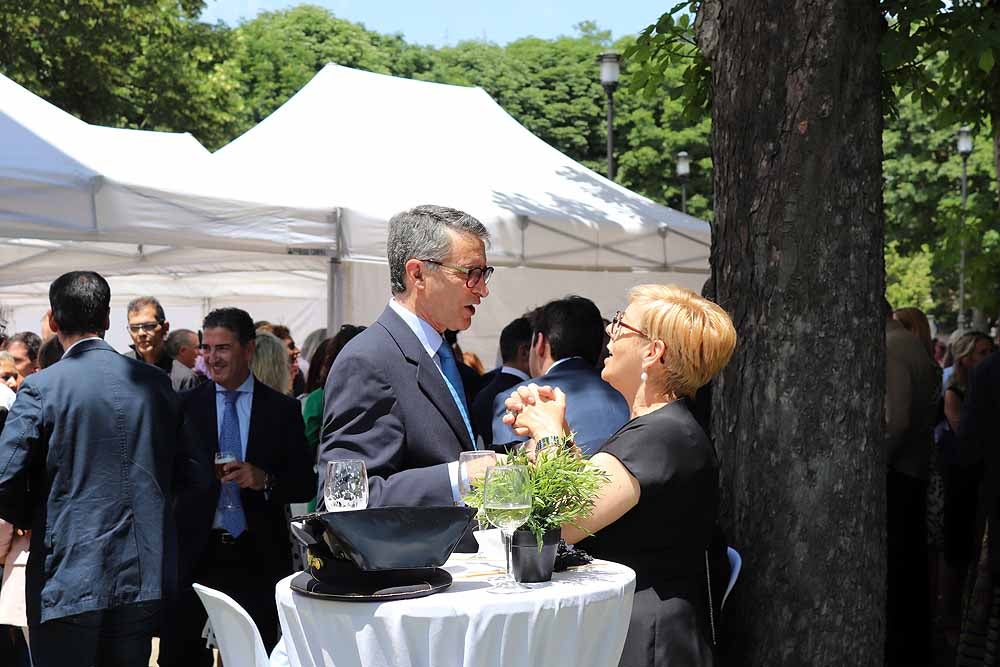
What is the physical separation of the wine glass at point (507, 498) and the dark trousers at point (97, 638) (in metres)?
2.26

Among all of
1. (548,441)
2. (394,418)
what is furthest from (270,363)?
(548,441)

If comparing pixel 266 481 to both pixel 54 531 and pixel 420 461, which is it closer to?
pixel 54 531

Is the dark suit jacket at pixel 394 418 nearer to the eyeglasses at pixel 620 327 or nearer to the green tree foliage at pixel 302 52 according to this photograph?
the eyeglasses at pixel 620 327

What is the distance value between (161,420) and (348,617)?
224 centimetres

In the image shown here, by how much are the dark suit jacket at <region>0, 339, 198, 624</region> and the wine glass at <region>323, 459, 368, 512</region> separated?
6.05ft

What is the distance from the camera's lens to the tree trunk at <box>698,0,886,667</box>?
4.36 metres

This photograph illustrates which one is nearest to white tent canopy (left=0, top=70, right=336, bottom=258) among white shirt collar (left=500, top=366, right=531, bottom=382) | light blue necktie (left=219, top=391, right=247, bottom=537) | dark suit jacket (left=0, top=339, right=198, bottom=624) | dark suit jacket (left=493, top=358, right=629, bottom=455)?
light blue necktie (left=219, top=391, right=247, bottom=537)

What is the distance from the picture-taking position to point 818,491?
439 centimetres

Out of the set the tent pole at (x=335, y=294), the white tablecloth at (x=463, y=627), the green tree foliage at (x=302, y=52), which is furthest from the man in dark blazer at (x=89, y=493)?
the green tree foliage at (x=302, y=52)

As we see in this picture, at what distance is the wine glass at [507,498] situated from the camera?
2.73 meters

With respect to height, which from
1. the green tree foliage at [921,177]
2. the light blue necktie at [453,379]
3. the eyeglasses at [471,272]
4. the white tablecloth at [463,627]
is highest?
the green tree foliage at [921,177]

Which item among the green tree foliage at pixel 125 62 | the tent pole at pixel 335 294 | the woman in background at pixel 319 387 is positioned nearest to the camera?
the woman in background at pixel 319 387

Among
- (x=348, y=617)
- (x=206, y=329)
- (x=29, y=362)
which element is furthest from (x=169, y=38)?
(x=348, y=617)

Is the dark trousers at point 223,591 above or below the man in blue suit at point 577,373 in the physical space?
below
